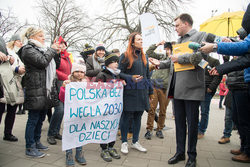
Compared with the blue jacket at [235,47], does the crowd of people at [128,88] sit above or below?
below

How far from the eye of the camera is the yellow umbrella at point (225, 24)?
3857 mm

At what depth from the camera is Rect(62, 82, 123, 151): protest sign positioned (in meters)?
2.57

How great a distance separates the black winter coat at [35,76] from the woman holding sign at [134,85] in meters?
1.29

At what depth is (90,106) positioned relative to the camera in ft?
9.09

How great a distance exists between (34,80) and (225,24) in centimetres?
414

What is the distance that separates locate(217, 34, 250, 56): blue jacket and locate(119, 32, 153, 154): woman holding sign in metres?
1.34

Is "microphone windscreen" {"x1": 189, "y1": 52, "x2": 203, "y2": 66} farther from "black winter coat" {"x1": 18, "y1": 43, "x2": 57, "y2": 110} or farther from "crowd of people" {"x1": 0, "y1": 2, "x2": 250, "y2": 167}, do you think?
"black winter coat" {"x1": 18, "y1": 43, "x2": 57, "y2": 110}

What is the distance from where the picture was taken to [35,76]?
9.00 ft

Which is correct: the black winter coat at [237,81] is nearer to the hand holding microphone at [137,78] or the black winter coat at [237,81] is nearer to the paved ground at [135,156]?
the paved ground at [135,156]

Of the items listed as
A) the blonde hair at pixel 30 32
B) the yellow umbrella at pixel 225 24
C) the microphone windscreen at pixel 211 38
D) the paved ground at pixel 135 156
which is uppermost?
the yellow umbrella at pixel 225 24

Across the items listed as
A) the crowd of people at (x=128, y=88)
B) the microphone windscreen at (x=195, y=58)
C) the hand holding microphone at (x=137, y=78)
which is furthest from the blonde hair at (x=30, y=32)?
the microphone windscreen at (x=195, y=58)

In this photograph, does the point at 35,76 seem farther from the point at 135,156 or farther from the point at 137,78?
the point at 135,156

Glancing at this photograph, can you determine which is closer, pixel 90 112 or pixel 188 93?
pixel 188 93

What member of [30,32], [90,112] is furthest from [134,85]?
[30,32]
